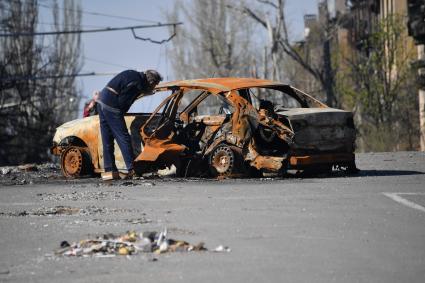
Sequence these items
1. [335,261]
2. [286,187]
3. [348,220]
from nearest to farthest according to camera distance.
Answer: [335,261] < [348,220] < [286,187]

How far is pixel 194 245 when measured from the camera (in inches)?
376

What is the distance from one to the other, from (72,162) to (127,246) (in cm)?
1122

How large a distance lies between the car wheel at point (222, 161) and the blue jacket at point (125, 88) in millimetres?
1588

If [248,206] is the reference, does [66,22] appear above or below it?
above

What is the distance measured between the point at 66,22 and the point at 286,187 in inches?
2358

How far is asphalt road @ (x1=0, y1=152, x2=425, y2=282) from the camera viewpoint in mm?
8320

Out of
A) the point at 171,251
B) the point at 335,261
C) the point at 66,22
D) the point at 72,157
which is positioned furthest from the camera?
the point at 66,22

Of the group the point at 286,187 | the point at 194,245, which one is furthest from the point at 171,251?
the point at 286,187

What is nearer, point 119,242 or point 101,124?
point 119,242

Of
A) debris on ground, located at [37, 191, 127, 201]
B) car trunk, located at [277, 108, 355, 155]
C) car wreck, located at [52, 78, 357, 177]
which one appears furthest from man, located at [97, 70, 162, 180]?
debris on ground, located at [37, 191, 127, 201]

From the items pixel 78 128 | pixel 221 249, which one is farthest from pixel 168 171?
pixel 221 249

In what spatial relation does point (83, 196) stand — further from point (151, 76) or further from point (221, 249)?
point (221, 249)

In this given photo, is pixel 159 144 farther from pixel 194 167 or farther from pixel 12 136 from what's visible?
pixel 12 136

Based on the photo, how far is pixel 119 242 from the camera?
378 inches
